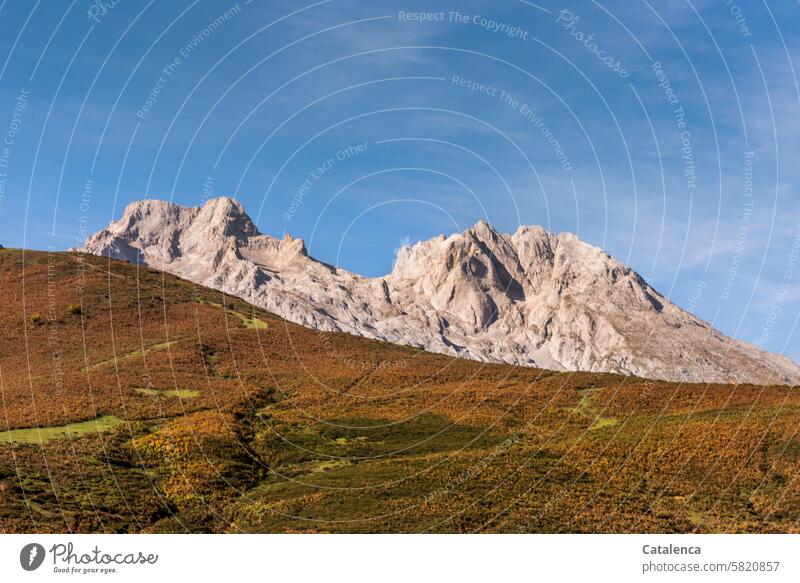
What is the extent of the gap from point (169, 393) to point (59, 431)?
12591 millimetres

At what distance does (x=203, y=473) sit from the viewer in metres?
41.4

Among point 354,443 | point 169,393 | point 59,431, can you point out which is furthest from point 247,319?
point 59,431

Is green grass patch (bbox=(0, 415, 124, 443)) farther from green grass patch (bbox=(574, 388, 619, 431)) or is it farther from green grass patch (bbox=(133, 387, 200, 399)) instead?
green grass patch (bbox=(574, 388, 619, 431))

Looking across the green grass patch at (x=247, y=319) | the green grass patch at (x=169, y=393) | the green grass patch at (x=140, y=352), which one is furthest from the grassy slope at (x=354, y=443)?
the green grass patch at (x=247, y=319)

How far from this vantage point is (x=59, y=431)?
4556cm

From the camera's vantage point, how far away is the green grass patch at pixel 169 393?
5693cm

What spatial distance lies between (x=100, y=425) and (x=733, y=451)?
37.2 metres

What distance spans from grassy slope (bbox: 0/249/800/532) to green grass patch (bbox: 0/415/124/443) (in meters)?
0.24

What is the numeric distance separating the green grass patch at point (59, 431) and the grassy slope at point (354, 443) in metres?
0.24

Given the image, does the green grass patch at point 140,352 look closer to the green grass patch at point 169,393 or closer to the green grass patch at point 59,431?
the green grass patch at point 169,393

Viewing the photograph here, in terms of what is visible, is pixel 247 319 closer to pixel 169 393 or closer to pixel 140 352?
pixel 140 352

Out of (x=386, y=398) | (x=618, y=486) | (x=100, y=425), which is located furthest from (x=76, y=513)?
(x=386, y=398)
